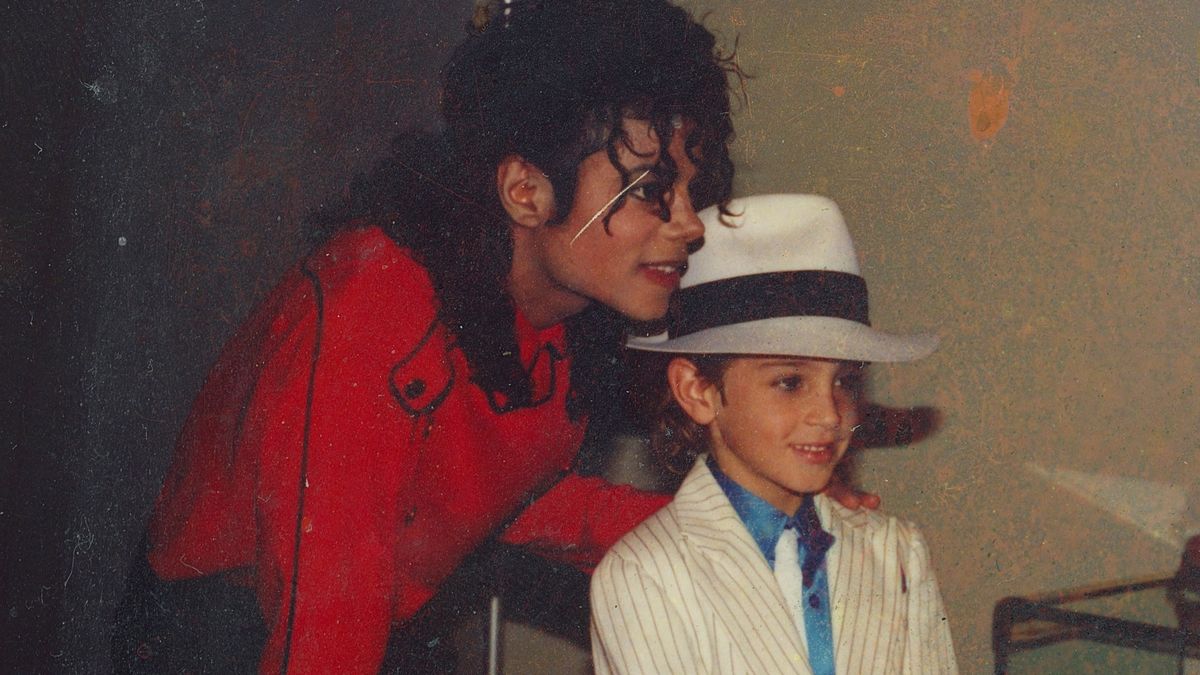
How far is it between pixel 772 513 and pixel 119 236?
2.35 feet

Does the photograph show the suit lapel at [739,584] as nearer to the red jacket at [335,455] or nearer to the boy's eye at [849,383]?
the boy's eye at [849,383]

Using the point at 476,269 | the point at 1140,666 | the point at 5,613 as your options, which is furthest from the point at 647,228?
the point at 1140,666

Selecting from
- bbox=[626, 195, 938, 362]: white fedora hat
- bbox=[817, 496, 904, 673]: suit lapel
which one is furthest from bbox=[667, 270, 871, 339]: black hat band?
bbox=[817, 496, 904, 673]: suit lapel

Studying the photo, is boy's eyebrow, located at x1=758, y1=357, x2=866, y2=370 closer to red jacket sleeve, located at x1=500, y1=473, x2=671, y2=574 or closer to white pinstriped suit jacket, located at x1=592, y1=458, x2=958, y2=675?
white pinstriped suit jacket, located at x1=592, y1=458, x2=958, y2=675

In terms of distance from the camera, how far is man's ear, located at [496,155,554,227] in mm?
1149

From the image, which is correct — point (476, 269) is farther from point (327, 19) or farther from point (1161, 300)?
point (1161, 300)

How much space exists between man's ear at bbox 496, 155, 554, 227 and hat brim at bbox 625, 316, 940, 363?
21 centimetres

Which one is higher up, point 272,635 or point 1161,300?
point 1161,300

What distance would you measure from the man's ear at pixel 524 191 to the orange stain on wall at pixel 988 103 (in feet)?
1.79

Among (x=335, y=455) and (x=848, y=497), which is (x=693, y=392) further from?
(x=335, y=455)

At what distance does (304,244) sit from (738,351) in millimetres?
501

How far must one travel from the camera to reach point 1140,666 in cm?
129

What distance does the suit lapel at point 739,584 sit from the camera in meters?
1.04

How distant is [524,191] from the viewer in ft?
3.82
